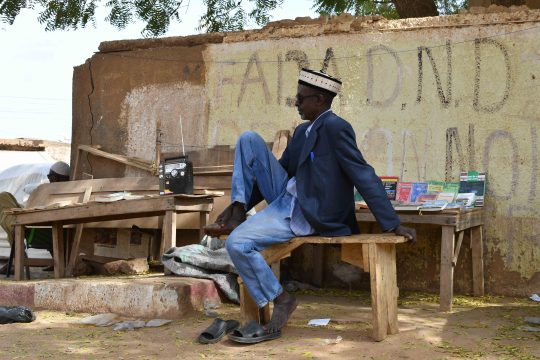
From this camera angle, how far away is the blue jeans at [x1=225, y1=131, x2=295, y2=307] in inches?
200

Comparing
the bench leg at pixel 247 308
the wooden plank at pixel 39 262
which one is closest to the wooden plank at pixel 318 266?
the bench leg at pixel 247 308

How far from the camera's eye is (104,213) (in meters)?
7.54

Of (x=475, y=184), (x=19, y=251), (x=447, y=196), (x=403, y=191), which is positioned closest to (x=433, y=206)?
(x=447, y=196)

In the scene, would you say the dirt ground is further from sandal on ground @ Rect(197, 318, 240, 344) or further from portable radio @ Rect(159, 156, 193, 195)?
portable radio @ Rect(159, 156, 193, 195)

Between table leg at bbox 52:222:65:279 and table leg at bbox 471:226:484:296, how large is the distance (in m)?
4.19

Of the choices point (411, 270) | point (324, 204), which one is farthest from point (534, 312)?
point (324, 204)

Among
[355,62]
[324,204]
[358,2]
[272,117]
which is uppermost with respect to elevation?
[358,2]

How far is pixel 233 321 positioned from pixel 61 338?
3.91 feet

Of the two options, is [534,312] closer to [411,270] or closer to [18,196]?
[411,270]

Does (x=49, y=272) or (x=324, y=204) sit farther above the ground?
(x=324, y=204)

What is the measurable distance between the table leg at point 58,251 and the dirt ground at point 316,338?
6.10ft

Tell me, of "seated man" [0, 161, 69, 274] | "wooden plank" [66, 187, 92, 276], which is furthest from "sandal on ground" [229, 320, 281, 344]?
"seated man" [0, 161, 69, 274]

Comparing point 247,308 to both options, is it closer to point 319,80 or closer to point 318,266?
Result: point 319,80

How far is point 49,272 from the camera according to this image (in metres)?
9.73
